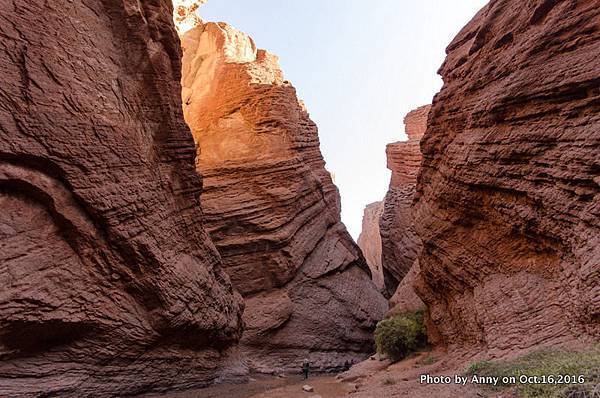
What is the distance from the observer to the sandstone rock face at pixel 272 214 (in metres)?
20.9

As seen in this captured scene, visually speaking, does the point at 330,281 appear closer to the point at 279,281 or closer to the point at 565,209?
the point at 279,281

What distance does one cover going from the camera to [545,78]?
34.2ft

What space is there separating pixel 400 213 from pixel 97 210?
24893mm

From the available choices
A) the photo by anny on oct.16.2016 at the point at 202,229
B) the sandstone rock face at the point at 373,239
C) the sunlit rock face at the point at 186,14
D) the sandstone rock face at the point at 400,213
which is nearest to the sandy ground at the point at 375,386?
the photo by anny on oct.16.2016 at the point at 202,229

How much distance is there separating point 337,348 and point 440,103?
541 inches

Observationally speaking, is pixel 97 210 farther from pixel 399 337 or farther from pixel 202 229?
pixel 399 337

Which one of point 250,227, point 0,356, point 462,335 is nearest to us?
point 0,356

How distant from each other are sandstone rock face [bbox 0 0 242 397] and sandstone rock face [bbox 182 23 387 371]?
646 centimetres

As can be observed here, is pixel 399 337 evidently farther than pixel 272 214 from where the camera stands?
No

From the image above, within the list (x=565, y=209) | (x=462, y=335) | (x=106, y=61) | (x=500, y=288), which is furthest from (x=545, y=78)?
(x=106, y=61)

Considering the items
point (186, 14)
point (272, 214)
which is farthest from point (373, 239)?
point (186, 14)

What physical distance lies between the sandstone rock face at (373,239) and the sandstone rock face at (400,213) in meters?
8.77

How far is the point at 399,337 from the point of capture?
56.9 ft

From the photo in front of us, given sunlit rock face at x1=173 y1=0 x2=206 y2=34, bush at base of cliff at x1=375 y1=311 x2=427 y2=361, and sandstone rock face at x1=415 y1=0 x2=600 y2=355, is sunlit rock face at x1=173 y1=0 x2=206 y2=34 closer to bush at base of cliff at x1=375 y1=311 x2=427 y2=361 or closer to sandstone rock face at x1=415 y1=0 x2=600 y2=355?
sandstone rock face at x1=415 y1=0 x2=600 y2=355
